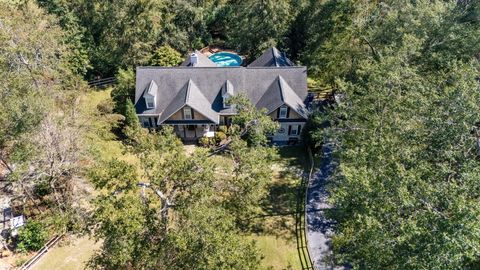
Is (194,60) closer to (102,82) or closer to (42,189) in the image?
(102,82)

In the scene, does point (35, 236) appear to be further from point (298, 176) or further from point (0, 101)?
point (298, 176)

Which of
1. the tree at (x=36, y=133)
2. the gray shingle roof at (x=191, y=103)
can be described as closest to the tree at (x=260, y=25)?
the gray shingle roof at (x=191, y=103)

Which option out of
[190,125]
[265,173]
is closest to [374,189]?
[265,173]

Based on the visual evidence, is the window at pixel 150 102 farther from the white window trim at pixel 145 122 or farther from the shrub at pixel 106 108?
the shrub at pixel 106 108

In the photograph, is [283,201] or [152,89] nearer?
[283,201]

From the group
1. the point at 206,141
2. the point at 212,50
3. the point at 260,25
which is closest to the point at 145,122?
the point at 206,141

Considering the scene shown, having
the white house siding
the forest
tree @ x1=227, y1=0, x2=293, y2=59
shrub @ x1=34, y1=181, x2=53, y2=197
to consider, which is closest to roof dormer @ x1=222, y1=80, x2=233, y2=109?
the white house siding
